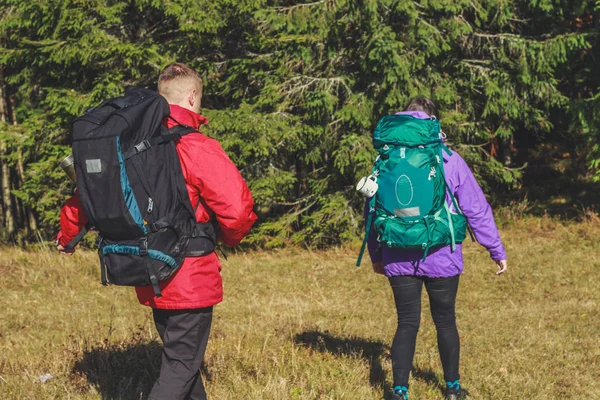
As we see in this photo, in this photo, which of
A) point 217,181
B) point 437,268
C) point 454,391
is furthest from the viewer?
point 454,391

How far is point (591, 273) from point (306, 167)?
267 inches

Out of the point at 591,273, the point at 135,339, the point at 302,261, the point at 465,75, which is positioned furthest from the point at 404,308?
the point at 465,75

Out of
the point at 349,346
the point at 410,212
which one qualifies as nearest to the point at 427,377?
the point at 349,346

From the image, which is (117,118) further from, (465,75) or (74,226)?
(465,75)

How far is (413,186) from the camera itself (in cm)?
414

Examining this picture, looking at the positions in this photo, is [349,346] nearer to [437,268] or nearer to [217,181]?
[437,268]

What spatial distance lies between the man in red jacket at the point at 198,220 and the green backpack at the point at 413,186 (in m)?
1.03

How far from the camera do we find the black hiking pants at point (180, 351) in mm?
3545

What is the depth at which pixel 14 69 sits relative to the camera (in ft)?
54.0

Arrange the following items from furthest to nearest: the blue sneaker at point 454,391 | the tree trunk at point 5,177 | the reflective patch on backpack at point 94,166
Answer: the tree trunk at point 5,177 < the blue sneaker at point 454,391 < the reflective patch on backpack at point 94,166

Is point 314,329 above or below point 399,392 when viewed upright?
below

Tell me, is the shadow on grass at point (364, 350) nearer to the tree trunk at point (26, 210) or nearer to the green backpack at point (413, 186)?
the green backpack at point (413, 186)

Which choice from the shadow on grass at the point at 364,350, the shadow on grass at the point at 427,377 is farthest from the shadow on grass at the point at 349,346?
the shadow on grass at the point at 427,377

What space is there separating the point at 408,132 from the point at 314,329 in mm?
3304
